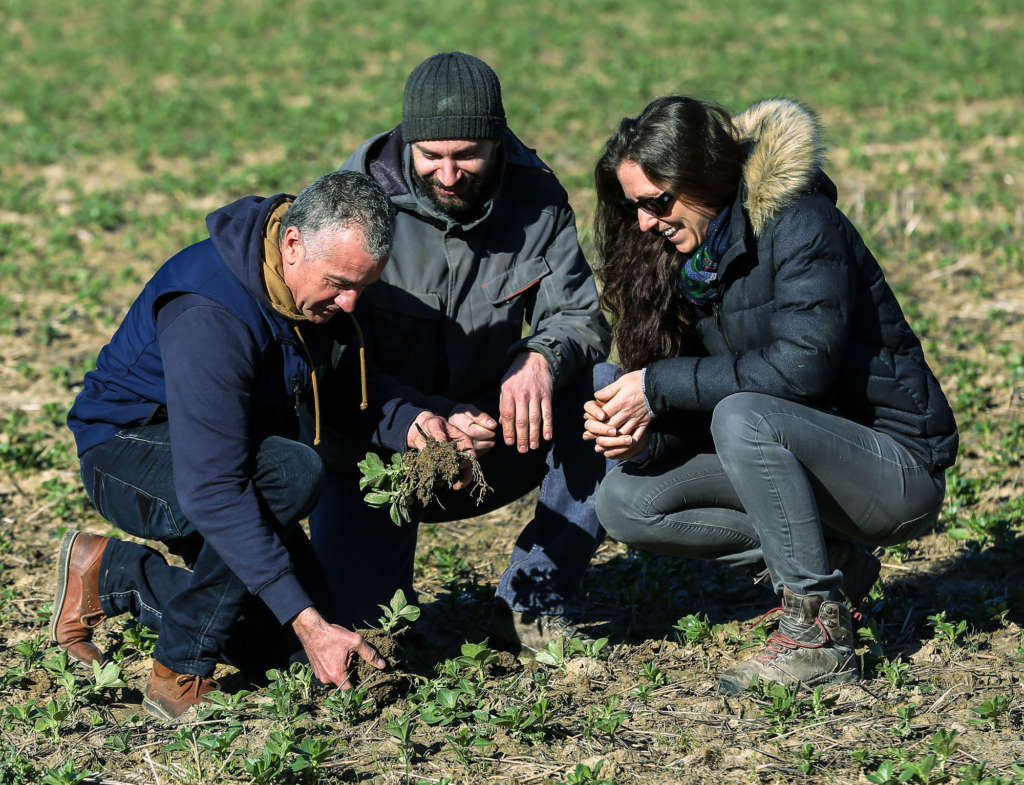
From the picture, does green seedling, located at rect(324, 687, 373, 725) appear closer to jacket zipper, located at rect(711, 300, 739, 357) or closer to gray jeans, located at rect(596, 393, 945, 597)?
gray jeans, located at rect(596, 393, 945, 597)

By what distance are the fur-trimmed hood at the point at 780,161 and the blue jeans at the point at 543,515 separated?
98 cm

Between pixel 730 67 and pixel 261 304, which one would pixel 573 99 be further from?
pixel 261 304

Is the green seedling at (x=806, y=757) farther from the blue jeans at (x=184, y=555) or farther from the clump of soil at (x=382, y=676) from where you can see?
the blue jeans at (x=184, y=555)

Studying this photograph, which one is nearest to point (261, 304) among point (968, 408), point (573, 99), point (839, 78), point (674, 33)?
point (968, 408)

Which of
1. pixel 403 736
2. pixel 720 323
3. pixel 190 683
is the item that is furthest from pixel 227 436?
pixel 720 323

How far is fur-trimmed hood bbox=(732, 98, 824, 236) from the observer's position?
3.88 meters

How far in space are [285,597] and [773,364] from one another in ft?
5.47

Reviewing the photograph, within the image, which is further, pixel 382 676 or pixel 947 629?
pixel 947 629

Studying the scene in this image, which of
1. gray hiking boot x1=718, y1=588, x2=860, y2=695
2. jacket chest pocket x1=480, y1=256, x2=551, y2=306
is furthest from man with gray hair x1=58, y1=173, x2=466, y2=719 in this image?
gray hiking boot x1=718, y1=588, x2=860, y2=695

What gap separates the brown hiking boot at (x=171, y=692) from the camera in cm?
408

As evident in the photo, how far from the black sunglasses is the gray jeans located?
64 centimetres

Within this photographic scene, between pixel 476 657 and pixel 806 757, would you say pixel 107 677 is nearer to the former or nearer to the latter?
pixel 476 657

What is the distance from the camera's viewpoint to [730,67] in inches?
591

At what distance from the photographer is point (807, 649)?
4.00 m
